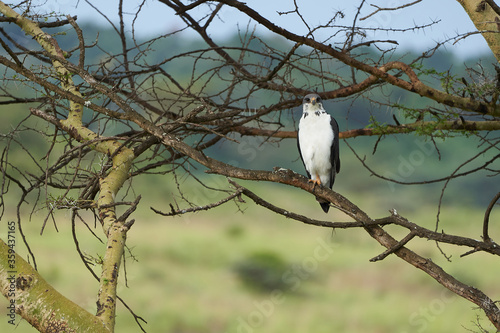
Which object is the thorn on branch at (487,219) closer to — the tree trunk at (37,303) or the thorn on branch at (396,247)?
the thorn on branch at (396,247)

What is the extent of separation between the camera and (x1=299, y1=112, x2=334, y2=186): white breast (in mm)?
3908

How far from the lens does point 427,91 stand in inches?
138

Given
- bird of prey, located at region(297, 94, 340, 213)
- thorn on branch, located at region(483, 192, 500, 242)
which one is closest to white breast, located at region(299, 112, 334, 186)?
bird of prey, located at region(297, 94, 340, 213)

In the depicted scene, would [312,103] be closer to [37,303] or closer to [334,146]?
[334,146]

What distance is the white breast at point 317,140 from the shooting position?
3.91 metres

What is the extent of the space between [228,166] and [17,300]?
120 centimetres

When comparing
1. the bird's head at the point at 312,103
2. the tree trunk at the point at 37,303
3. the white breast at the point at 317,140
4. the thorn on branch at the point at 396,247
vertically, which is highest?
the bird's head at the point at 312,103

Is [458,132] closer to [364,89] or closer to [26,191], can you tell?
[364,89]

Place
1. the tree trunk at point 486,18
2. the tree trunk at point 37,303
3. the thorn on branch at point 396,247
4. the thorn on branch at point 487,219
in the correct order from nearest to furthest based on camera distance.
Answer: the tree trunk at point 37,303
the thorn on branch at point 396,247
the thorn on branch at point 487,219
the tree trunk at point 486,18

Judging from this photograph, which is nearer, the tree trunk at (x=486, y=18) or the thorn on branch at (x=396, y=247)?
the thorn on branch at (x=396, y=247)

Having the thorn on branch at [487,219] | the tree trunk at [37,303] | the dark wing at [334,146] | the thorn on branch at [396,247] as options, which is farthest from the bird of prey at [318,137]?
the tree trunk at [37,303]

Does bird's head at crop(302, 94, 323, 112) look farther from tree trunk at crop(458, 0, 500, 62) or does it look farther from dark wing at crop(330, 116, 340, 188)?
tree trunk at crop(458, 0, 500, 62)

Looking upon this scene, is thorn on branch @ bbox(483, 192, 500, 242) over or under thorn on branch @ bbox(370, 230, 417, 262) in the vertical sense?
over

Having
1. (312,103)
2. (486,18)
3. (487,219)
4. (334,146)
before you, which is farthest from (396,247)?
(486,18)
